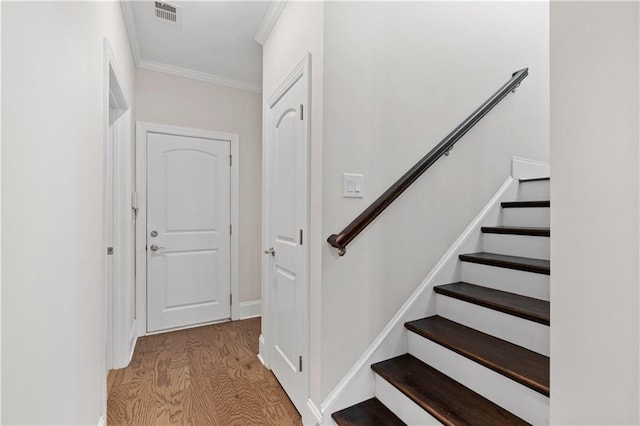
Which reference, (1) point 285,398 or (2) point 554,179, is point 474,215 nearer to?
(2) point 554,179

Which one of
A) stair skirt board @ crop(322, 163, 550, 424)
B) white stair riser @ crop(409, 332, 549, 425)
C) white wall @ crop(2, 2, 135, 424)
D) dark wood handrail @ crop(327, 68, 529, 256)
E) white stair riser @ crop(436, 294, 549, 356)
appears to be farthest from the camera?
dark wood handrail @ crop(327, 68, 529, 256)

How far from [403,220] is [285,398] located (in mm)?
1358

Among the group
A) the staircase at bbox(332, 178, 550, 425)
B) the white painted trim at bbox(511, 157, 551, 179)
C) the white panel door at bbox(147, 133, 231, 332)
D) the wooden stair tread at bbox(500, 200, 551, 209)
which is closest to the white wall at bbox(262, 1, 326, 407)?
the staircase at bbox(332, 178, 550, 425)

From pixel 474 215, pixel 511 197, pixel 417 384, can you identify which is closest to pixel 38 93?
pixel 417 384

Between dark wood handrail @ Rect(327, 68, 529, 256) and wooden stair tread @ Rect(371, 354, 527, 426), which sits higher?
dark wood handrail @ Rect(327, 68, 529, 256)

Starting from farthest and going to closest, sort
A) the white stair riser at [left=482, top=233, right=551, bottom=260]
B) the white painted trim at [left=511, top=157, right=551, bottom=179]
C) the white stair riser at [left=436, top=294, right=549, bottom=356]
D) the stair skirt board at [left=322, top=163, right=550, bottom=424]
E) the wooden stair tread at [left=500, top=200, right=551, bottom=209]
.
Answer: the white painted trim at [left=511, top=157, right=551, bottom=179]
the wooden stair tread at [left=500, top=200, right=551, bottom=209]
the white stair riser at [left=482, top=233, right=551, bottom=260]
the white stair riser at [left=436, top=294, right=549, bottom=356]
the stair skirt board at [left=322, top=163, right=550, bottom=424]

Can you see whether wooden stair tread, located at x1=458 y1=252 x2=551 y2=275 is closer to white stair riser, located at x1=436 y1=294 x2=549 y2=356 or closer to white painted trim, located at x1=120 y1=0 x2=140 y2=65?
white stair riser, located at x1=436 y1=294 x2=549 y2=356

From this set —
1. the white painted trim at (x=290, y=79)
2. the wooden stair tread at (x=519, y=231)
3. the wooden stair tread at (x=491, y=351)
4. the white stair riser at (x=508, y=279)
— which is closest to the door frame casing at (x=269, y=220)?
the white painted trim at (x=290, y=79)

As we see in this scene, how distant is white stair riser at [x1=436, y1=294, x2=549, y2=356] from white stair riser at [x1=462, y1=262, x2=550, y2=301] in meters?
0.25

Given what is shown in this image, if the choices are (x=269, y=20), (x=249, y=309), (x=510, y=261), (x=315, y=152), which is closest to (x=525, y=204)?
(x=510, y=261)

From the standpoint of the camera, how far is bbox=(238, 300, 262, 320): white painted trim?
10.9 feet

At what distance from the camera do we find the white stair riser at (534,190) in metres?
2.18

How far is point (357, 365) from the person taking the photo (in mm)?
1606

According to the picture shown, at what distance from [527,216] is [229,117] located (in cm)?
295
